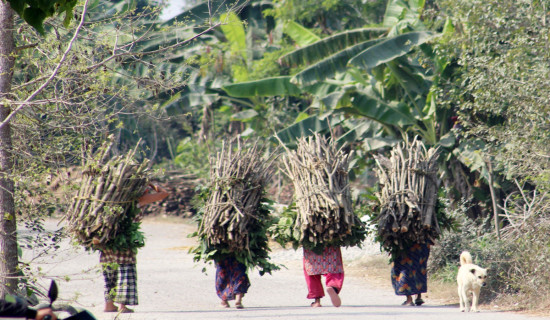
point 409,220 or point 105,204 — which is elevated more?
point 105,204

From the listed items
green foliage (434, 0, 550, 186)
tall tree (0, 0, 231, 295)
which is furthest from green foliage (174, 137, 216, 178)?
tall tree (0, 0, 231, 295)

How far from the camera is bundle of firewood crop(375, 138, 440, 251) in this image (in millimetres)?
8352

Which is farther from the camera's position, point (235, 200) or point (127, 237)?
point (235, 200)

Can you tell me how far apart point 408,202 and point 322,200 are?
109cm

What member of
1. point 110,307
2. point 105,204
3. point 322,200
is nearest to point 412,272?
point 322,200

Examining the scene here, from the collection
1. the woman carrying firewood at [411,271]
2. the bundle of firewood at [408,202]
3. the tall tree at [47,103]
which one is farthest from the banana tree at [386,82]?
the tall tree at [47,103]

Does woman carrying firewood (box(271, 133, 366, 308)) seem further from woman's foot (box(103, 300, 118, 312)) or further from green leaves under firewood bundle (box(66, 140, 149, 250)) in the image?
woman's foot (box(103, 300, 118, 312))

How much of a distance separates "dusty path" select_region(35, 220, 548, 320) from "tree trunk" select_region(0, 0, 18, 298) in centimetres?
41

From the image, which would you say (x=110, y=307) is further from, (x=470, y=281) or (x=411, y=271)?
(x=470, y=281)

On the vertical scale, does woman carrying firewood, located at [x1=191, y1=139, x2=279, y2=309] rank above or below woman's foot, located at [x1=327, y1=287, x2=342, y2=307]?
above

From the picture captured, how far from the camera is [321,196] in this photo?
26.9ft

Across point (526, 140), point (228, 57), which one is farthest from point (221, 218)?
point (228, 57)

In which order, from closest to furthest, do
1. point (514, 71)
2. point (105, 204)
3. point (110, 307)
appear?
1. point (105, 204)
2. point (110, 307)
3. point (514, 71)

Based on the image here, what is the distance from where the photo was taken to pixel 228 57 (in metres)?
20.0
